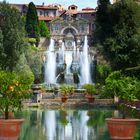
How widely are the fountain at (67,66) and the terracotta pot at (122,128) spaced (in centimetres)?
5763

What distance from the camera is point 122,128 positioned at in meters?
15.2

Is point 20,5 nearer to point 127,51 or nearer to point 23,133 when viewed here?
point 127,51

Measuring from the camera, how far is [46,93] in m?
53.1

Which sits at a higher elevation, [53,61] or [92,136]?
[53,61]

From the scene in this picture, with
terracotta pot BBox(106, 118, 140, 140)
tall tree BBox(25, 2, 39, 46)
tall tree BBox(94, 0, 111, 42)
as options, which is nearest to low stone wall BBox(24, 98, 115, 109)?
tall tree BBox(94, 0, 111, 42)

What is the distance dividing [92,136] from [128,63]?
22677 millimetres

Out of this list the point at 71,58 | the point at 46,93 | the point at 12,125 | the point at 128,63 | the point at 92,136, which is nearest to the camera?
the point at 12,125

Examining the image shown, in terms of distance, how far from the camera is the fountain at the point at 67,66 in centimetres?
7806

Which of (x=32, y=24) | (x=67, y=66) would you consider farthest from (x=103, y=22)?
(x=32, y=24)

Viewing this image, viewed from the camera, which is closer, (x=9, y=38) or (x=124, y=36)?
(x=124, y=36)

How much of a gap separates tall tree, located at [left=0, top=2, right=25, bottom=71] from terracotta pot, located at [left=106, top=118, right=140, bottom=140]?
1213 inches

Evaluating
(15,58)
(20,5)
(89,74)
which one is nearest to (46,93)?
(15,58)

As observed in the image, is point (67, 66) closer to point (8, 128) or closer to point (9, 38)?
point (9, 38)

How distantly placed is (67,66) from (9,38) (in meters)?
37.9
